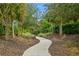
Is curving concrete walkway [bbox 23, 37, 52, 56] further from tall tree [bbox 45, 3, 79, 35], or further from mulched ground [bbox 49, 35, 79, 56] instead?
tall tree [bbox 45, 3, 79, 35]

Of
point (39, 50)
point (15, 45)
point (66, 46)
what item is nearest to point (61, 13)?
point (66, 46)

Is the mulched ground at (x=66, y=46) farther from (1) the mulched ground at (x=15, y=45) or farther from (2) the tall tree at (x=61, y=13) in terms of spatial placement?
(1) the mulched ground at (x=15, y=45)

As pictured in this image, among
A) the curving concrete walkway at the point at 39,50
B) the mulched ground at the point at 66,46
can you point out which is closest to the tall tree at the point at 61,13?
the mulched ground at the point at 66,46

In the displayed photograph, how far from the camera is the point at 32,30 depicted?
5.38ft

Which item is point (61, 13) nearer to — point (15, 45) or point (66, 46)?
point (66, 46)

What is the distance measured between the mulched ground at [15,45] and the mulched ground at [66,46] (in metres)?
0.22

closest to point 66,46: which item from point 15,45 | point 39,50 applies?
point 39,50

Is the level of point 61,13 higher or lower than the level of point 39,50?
higher

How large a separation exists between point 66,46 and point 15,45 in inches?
22.3

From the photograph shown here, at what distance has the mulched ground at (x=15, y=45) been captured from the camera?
1.64 metres

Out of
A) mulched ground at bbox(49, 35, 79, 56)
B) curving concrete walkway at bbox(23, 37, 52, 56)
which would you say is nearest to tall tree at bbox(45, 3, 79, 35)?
mulched ground at bbox(49, 35, 79, 56)

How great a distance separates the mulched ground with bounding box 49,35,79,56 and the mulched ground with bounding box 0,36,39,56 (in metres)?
0.22

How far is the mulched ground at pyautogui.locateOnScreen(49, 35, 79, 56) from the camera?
1.65m

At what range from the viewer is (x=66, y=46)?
64.9 inches
